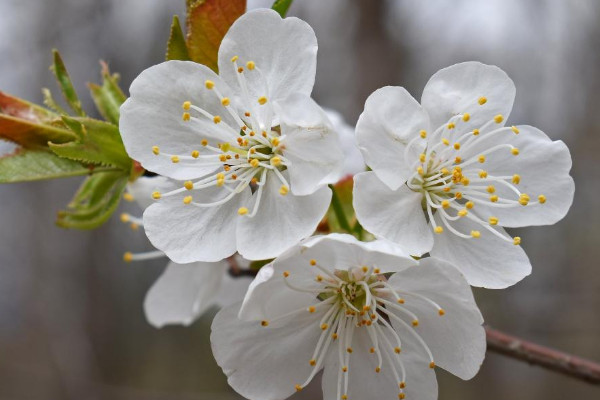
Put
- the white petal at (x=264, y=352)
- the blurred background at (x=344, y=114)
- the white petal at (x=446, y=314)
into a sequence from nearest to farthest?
the white petal at (x=446, y=314), the white petal at (x=264, y=352), the blurred background at (x=344, y=114)

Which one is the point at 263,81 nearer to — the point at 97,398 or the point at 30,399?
the point at 97,398

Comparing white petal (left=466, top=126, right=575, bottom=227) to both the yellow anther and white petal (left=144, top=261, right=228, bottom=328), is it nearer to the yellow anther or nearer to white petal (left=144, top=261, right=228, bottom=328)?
the yellow anther

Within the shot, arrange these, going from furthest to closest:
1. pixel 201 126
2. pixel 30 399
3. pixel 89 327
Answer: pixel 89 327 < pixel 30 399 < pixel 201 126

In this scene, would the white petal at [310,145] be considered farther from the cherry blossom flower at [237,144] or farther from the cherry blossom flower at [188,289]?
the cherry blossom flower at [188,289]

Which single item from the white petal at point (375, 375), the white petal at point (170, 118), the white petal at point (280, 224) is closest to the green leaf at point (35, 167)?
the white petal at point (170, 118)

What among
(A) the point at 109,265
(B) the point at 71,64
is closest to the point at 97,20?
(B) the point at 71,64

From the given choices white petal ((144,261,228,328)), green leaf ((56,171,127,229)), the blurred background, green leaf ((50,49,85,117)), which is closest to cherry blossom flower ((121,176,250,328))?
white petal ((144,261,228,328))
